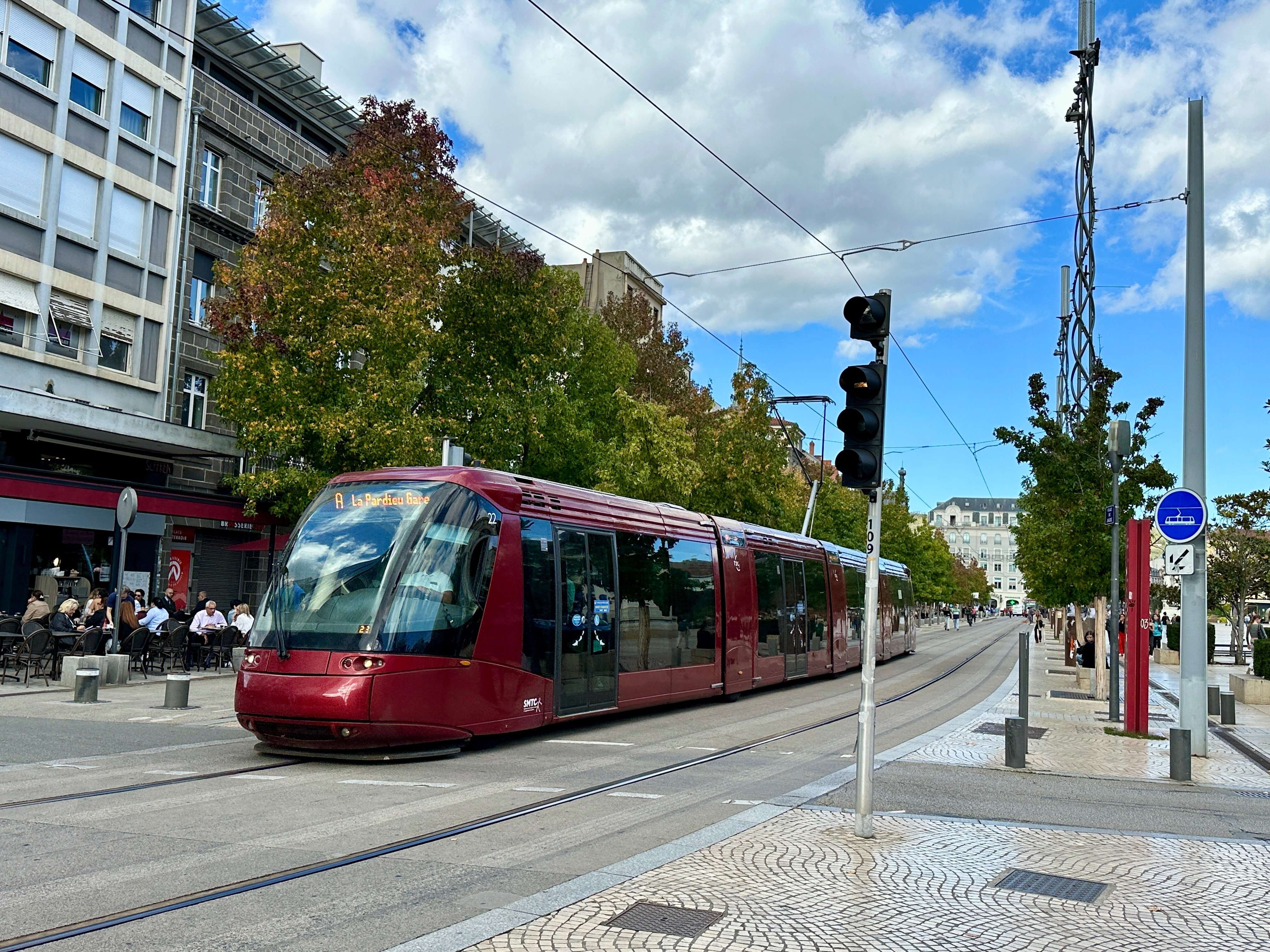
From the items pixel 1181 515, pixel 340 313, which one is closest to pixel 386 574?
pixel 1181 515

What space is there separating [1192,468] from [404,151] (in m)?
17.2

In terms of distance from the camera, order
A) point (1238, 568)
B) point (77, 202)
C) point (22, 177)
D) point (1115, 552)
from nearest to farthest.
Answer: point (1115, 552) → point (22, 177) → point (77, 202) → point (1238, 568)

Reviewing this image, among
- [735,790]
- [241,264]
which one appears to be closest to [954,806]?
[735,790]

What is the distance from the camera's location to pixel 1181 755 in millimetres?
11898

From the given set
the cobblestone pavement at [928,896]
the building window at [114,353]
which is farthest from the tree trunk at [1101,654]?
the building window at [114,353]

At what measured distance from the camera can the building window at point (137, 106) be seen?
26.3 m

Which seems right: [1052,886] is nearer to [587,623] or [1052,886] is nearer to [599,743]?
[599,743]

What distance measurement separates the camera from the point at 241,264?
2420 cm

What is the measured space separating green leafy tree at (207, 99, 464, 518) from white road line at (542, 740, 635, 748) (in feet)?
36.0

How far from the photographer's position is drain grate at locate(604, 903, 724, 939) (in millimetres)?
5453

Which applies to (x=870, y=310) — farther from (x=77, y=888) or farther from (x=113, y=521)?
(x=113, y=521)

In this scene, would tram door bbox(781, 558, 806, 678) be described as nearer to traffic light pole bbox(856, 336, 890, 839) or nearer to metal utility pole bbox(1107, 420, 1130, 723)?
metal utility pole bbox(1107, 420, 1130, 723)

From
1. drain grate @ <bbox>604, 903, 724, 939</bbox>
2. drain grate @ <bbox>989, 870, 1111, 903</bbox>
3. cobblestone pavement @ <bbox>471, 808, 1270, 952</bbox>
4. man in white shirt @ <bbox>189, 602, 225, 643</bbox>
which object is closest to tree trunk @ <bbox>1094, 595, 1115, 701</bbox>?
cobblestone pavement @ <bbox>471, 808, 1270, 952</bbox>

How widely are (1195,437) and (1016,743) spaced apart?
521 cm
